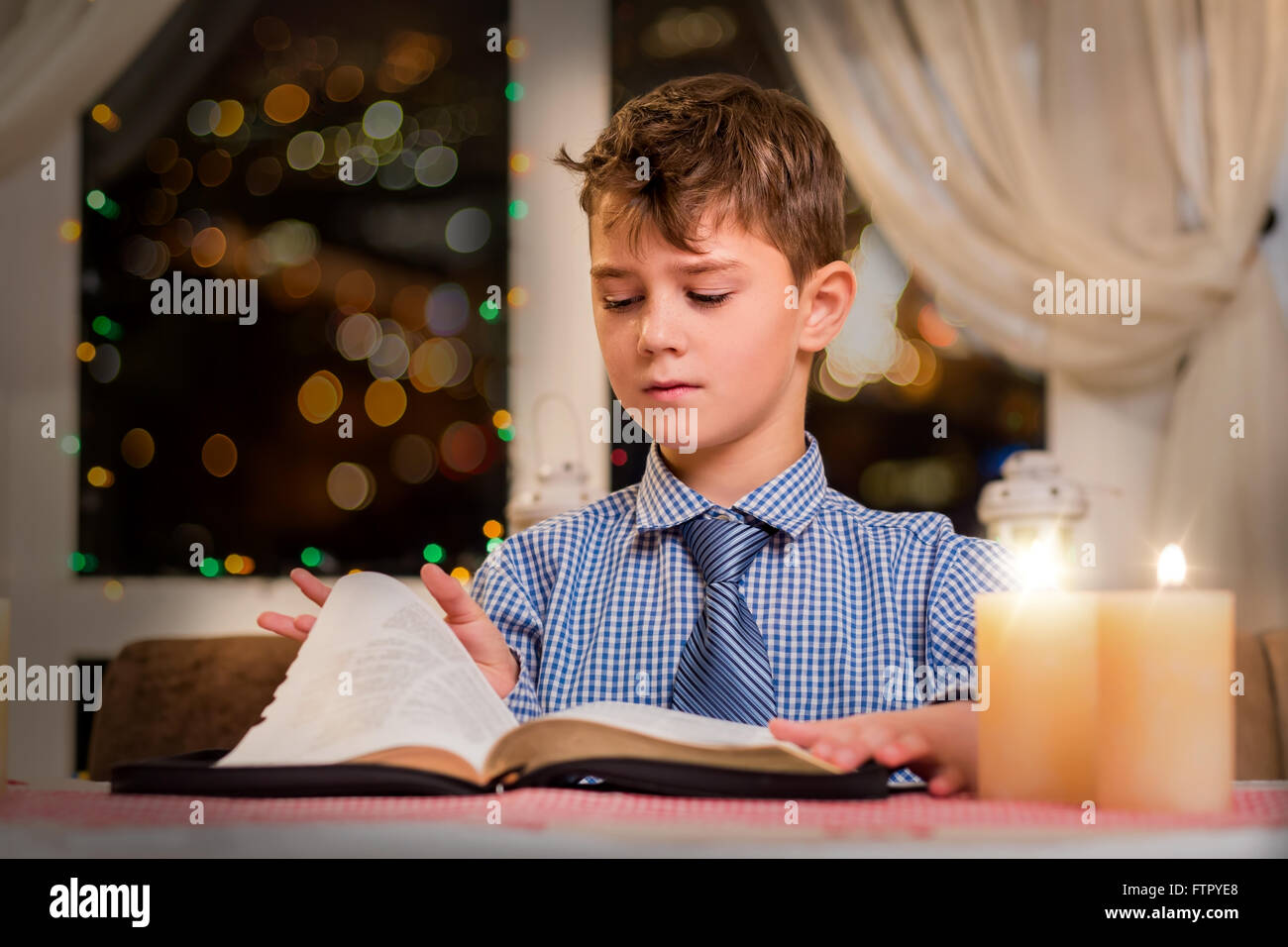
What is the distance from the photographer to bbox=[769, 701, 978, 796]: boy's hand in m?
0.59

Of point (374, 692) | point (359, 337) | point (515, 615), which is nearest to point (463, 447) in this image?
point (359, 337)

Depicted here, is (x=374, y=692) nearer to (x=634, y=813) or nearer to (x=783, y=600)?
(x=634, y=813)

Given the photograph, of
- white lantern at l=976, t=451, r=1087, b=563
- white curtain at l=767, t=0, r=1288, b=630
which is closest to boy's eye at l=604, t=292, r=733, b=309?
white lantern at l=976, t=451, r=1087, b=563

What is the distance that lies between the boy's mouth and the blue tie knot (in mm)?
116

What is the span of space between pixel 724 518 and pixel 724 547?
0.11 feet

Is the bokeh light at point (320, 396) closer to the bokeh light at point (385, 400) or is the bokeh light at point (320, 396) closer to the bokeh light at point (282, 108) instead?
the bokeh light at point (385, 400)

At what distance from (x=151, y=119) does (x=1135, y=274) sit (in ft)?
7.02

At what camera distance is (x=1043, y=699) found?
1.82 feet

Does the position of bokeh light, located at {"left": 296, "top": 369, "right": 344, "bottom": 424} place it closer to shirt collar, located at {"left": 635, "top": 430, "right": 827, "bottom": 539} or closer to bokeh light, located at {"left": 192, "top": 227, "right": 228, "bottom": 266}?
bokeh light, located at {"left": 192, "top": 227, "right": 228, "bottom": 266}

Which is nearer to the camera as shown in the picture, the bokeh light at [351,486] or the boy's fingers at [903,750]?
the boy's fingers at [903,750]

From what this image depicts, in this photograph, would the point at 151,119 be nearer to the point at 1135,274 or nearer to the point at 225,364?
the point at 225,364

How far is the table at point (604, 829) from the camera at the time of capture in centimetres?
42

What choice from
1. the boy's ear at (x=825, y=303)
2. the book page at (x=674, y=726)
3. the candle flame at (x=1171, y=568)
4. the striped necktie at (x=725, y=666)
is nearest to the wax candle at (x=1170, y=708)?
the candle flame at (x=1171, y=568)
